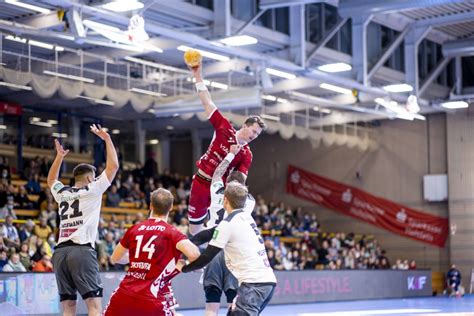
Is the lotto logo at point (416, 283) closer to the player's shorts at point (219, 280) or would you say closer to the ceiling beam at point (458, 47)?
the ceiling beam at point (458, 47)

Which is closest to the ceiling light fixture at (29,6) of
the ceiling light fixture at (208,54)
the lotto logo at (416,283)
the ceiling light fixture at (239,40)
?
the ceiling light fixture at (208,54)

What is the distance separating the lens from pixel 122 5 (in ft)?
71.2

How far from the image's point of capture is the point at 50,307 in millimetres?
20672

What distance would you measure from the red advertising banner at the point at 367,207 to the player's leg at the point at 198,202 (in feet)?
109

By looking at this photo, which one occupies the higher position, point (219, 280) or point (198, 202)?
point (198, 202)

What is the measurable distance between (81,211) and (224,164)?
1.95 metres

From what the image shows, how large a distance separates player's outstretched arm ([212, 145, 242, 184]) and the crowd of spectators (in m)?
12.2

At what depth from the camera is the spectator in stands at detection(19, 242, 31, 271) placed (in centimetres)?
2369

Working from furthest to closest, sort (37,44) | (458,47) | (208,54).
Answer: (458,47) → (208,54) → (37,44)

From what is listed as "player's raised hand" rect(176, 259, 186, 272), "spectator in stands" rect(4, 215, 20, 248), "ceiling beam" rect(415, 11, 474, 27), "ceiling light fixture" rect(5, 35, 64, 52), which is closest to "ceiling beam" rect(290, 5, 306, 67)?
"ceiling beam" rect(415, 11, 474, 27)

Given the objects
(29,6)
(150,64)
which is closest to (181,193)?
(150,64)

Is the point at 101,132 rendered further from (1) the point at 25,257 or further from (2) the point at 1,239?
(1) the point at 25,257

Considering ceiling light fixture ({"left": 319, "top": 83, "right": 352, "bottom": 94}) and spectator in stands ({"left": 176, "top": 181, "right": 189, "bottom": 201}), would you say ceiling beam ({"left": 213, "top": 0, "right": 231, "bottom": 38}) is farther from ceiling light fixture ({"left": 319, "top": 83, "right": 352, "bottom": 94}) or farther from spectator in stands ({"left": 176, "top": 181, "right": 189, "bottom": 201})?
spectator in stands ({"left": 176, "top": 181, "right": 189, "bottom": 201})

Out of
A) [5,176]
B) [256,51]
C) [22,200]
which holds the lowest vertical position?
[22,200]
